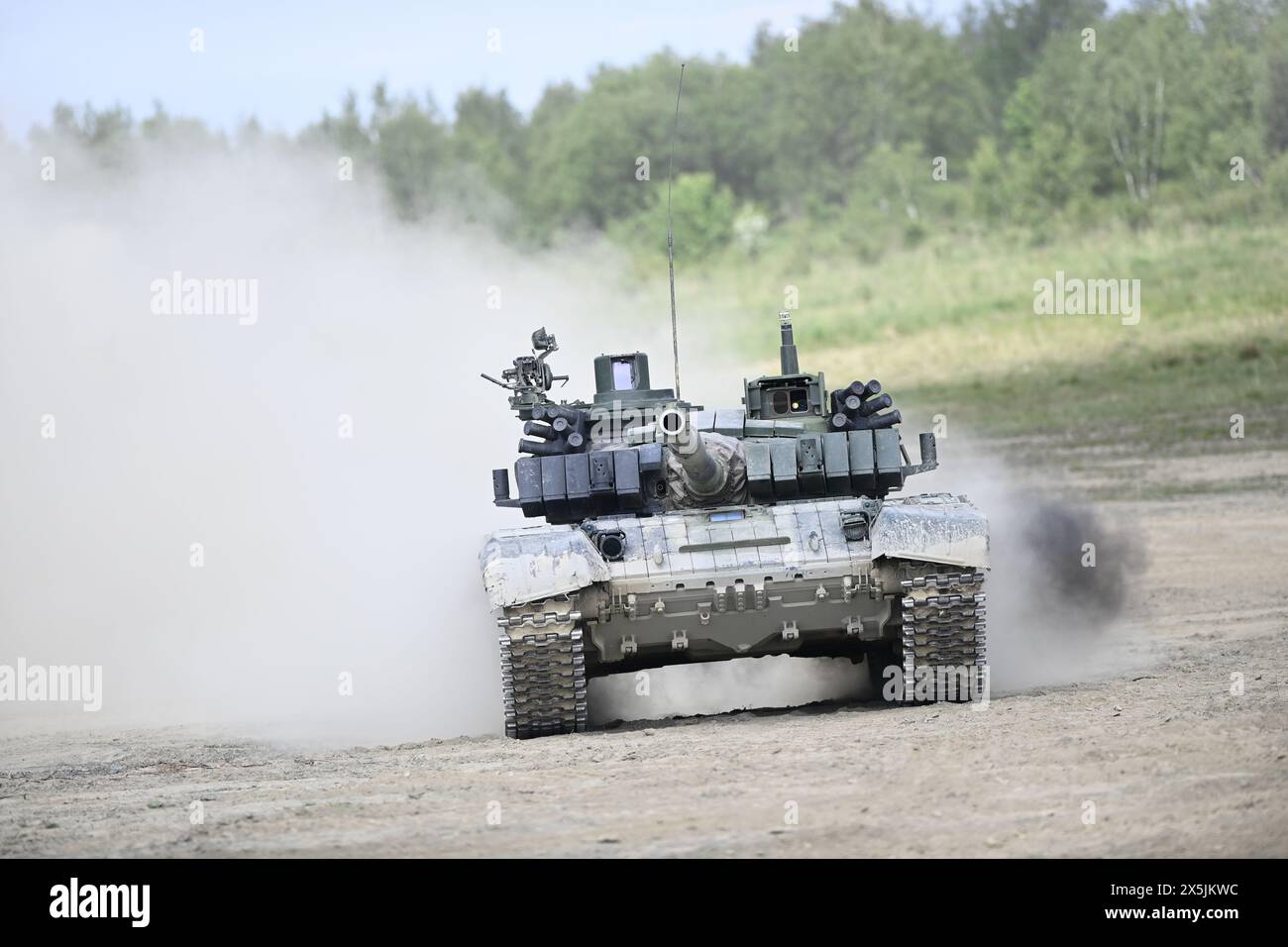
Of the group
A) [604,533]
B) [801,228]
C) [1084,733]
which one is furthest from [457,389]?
[801,228]

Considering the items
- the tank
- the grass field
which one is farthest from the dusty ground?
the grass field

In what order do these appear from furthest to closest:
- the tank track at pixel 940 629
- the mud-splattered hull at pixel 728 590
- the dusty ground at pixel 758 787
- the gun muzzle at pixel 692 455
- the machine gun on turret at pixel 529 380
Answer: the machine gun on turret at pixel 529 380, the tank track at pixel 940 629, the mud-splattered hull at pixel 728 590, the gun muzzle at pixel 692 455, the dusty ground at pixel 758 787

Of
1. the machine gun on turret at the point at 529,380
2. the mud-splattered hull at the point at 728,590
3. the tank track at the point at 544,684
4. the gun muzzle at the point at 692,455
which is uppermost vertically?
the machine gun on turret at the point at 529,380

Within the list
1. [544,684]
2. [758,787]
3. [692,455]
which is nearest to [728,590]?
[692,455]

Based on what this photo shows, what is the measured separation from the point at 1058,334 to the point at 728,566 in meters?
27.8

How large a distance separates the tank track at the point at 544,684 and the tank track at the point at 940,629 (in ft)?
7.33

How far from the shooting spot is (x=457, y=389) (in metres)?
28.7

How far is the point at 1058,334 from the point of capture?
41.3 metres

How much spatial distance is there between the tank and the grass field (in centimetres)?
1869

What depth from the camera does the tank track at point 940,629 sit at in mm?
14633

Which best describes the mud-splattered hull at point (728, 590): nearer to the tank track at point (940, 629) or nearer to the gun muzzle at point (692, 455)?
the tank track at point (940, 629)

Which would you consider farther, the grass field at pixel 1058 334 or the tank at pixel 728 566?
the grass field at pixel 1058 334

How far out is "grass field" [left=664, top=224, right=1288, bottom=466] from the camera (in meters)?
36.2

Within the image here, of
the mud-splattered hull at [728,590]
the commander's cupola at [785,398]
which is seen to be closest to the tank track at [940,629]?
the mud-splattered hull at [728,590]
